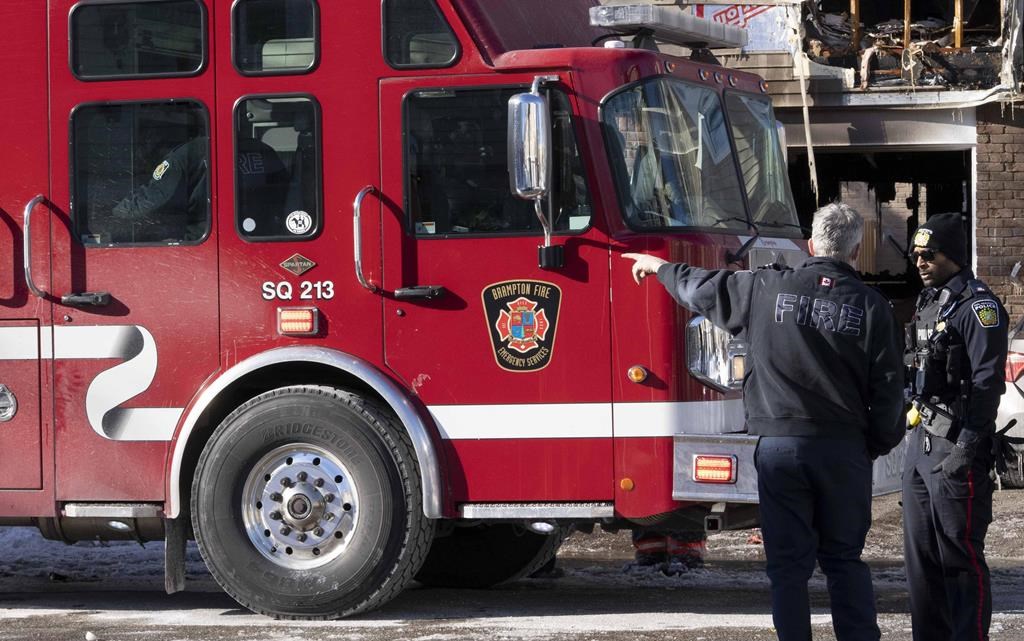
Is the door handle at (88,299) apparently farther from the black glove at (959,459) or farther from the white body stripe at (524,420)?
the black glove at (959,459)

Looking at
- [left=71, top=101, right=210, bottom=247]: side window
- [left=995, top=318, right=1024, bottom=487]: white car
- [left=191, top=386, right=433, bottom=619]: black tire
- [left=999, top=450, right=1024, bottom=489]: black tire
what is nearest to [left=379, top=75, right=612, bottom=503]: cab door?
[left=191, top=386, right=433, bottom=619]: black tire

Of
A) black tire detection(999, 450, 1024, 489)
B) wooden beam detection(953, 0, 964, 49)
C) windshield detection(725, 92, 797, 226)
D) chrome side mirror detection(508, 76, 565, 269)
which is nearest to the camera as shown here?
chrome side mirror detection(508, 76, 565, 269)

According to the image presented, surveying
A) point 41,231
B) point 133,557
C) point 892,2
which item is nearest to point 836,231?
point 41,231

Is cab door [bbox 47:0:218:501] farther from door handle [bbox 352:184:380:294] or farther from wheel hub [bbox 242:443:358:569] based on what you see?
door handle [bbox 352:184:380:294]

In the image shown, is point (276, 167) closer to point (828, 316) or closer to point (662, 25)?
point (662, 25)

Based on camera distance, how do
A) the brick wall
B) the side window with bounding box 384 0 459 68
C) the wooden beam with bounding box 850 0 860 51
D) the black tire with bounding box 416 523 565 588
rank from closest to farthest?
the side window with bounding box 384 0 459 68 → the black tire with bounding box 416 523 565 588 → the brick wall → the wooden beam with bounding box 850 0 860 51

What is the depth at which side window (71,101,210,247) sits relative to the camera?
293 inches

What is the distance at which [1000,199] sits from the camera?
45.7ft

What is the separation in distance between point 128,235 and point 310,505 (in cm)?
158

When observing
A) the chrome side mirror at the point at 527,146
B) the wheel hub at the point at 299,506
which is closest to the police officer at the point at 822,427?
the chrome side mirror at the point at 527,146

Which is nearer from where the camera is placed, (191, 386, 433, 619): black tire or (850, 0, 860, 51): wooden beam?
(191, 386, 433, 619): black tire

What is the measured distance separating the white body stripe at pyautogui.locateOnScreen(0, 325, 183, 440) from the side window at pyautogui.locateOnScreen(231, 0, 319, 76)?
1393mm

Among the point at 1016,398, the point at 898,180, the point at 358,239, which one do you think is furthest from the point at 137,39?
the point at 898,180

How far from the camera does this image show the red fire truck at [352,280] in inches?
276
